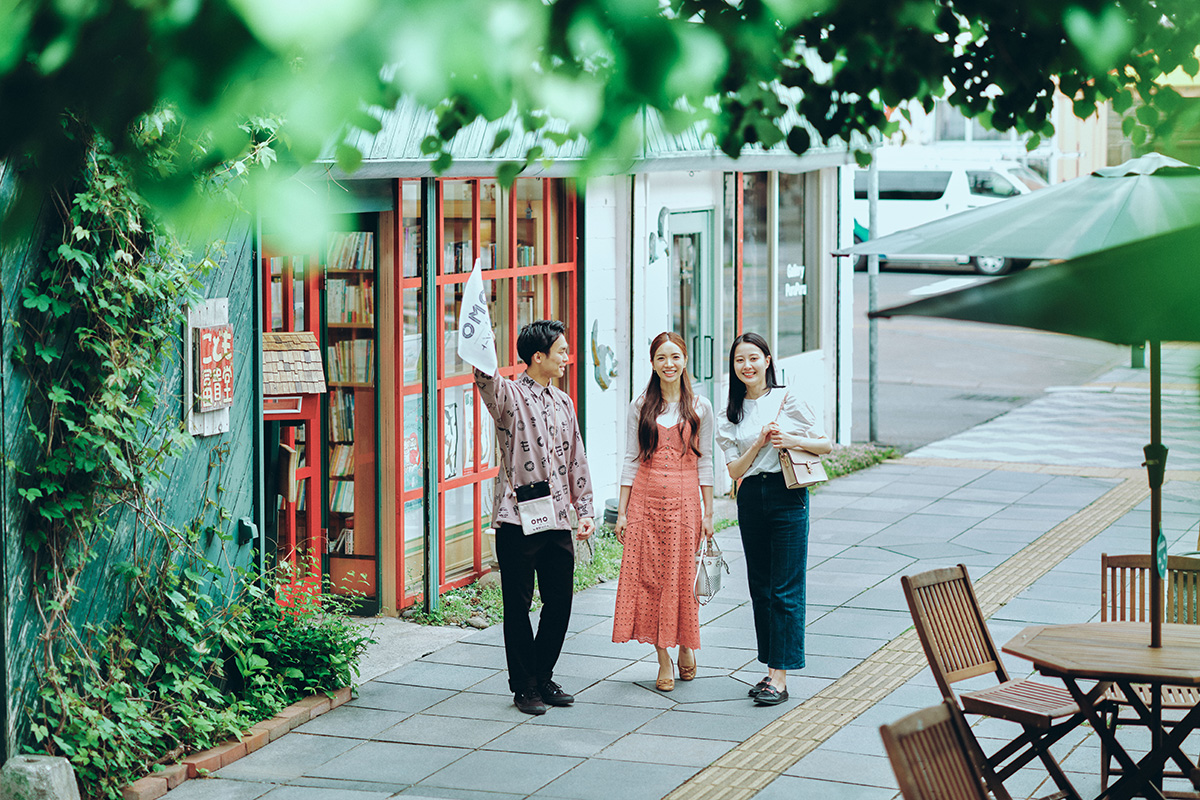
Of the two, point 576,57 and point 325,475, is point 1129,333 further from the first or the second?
point 325,475

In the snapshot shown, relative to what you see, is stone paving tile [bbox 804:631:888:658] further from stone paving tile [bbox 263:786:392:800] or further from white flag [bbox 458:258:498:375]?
stone paving tile [bbox 263:786:392:800]

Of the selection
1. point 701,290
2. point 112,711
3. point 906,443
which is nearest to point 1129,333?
point 112,711

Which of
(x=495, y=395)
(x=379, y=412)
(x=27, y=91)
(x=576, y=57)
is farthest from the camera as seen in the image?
(x=379, y=412)

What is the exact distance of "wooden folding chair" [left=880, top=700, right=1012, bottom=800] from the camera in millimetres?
3916

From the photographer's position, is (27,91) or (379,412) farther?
(379,412)

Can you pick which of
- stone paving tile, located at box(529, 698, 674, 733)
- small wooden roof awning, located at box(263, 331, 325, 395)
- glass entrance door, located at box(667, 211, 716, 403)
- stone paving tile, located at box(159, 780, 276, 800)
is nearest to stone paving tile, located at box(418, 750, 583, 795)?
stone paving tile, located at box(529, 698, 674, 733)

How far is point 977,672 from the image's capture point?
18.1 feet

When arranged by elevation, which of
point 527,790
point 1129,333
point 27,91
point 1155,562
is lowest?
point 527,790

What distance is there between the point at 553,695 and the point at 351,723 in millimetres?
941

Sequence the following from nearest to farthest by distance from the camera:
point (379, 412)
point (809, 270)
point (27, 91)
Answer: point (27, 91) → point (379, 412) → point (809, 270)

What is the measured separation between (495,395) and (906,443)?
9718 mm

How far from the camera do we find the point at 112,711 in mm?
5707

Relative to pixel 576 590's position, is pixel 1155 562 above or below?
above

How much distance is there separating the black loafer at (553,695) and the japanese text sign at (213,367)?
197 centimetres
